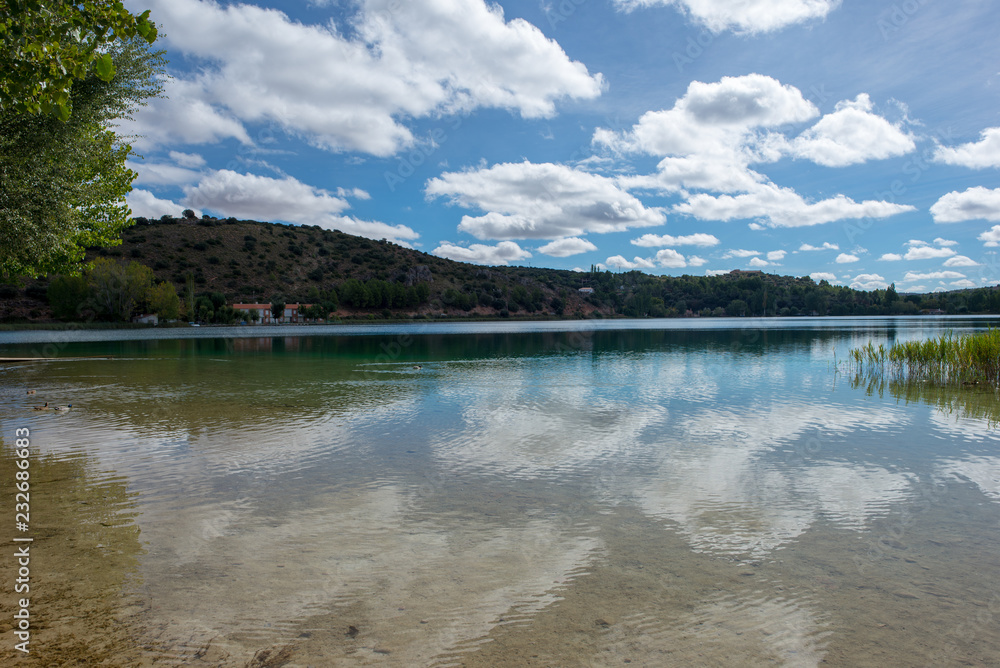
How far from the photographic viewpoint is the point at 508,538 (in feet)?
22.3

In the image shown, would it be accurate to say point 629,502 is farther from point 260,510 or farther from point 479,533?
point 260,510

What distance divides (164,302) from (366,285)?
4696cm

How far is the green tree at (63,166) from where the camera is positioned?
13.2 metres

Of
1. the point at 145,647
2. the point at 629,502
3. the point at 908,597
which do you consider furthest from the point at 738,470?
the point at 145,647

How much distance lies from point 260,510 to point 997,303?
18344cm

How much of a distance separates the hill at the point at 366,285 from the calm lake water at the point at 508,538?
108 m

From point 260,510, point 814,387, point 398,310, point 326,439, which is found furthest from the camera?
point 398,310

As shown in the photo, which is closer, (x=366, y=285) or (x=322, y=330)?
(x=322, y=330)

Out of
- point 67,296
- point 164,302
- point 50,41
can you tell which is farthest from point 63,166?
point 67,296

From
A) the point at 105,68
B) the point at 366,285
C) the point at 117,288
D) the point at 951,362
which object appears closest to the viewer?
the point at 105,68

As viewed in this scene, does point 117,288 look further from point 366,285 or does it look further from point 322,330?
point 366,285

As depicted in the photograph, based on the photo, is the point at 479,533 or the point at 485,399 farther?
the point at 485,399

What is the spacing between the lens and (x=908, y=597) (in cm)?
537

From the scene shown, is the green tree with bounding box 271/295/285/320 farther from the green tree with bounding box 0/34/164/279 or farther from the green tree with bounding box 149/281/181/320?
the green tree with bounding box 0/34/164/279
